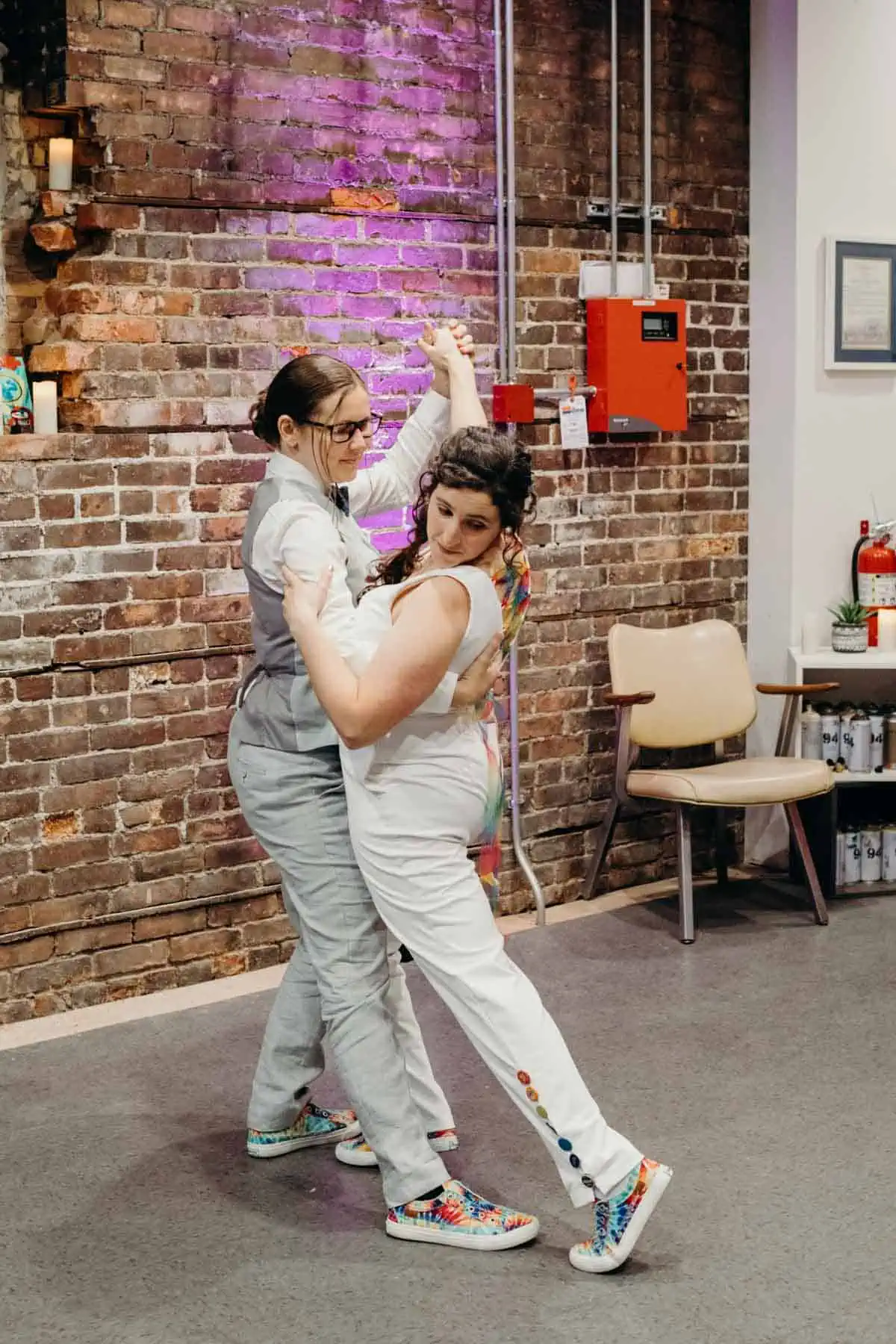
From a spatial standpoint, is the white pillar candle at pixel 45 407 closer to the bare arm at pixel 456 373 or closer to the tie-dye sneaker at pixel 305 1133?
the bare arm at pixel 456 373

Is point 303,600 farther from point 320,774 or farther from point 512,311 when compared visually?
point 512,311

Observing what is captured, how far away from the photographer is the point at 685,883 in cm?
461

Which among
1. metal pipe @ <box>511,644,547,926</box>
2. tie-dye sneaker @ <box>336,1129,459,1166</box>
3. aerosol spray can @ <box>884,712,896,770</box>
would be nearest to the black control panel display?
metal pipe @ <box>511,644,547,926</box>

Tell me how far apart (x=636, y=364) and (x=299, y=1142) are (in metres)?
2.67

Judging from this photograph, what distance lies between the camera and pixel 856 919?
4812 millimetres

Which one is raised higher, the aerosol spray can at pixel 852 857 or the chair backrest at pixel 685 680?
the chair backrest at pixel 685 680

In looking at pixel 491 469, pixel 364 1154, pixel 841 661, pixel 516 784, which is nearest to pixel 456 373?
pixel 491 469

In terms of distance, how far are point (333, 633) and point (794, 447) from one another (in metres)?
2.96

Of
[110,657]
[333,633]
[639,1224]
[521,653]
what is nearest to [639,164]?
[521,653]

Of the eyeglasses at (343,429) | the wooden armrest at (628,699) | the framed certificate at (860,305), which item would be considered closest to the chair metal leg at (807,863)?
the wooden armrest at (628,699)

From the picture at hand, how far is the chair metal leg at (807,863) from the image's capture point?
472cm

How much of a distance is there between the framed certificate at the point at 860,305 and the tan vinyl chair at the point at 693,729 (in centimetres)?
101

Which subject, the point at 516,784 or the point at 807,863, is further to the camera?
the point at 516,784

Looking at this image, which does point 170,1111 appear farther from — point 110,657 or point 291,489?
point 291,489
